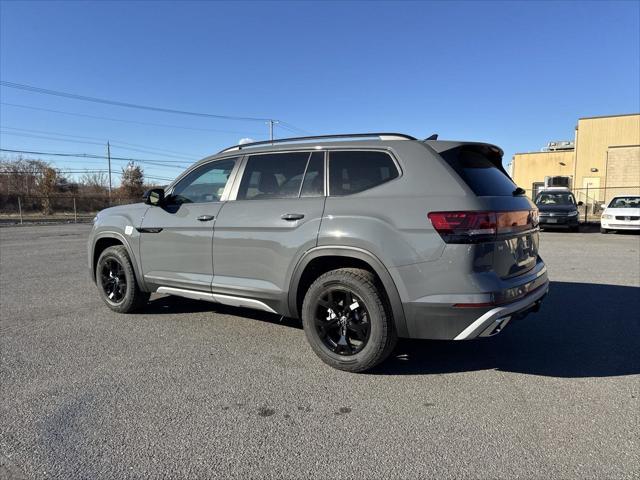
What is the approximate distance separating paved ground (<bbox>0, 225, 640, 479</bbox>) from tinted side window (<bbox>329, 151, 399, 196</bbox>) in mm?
1553

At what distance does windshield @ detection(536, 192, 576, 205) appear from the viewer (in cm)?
1850

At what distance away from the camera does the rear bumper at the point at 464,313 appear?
3125 mm

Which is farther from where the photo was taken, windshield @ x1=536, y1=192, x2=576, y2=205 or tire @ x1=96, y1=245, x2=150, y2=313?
windshield @ x1=536, y1=192, x2=576, y2=205

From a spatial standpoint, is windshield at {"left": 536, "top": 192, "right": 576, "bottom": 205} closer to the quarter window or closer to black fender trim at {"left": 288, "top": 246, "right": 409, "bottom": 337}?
the quarter window

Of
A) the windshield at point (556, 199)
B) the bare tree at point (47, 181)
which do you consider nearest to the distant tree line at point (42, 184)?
the bare tree at point (47, 181)

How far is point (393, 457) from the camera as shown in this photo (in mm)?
2514

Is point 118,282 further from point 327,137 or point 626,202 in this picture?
point 626,202

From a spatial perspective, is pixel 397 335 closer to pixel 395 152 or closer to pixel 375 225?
pixel 375 225

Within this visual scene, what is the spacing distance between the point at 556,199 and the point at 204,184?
18.0 m

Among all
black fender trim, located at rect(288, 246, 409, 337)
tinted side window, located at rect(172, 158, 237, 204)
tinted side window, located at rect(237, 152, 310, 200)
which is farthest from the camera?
tinted side window, located at rect(172, 158, 237, 204)

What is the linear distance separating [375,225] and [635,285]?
5899 mm

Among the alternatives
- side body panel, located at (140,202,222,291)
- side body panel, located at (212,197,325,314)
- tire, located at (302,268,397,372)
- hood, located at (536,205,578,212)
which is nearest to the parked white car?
hood, located at (536,205,578,212)

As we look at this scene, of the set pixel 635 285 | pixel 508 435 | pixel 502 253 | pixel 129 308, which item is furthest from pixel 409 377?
pixel 635 285

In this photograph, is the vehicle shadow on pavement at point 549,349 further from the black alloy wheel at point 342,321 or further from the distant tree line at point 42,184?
the distant tree line at point 42,184
